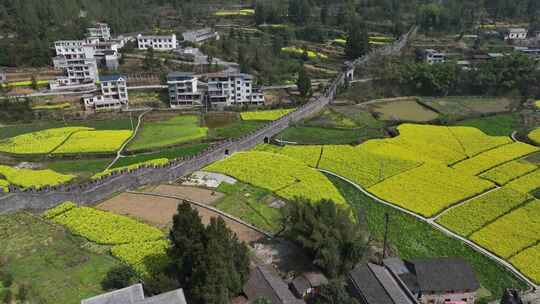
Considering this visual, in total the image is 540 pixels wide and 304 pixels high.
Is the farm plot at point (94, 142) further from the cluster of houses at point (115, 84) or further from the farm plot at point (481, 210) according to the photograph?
the farm plot at point (481, 210)

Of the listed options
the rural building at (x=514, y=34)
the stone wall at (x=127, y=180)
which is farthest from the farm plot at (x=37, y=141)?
the rural building at (x=514, y=34)

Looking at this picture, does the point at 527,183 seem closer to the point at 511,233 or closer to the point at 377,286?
the point at 511,233

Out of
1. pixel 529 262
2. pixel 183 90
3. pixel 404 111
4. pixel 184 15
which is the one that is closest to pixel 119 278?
pixel 529 262

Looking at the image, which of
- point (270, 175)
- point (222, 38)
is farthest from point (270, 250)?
point (222, 38)

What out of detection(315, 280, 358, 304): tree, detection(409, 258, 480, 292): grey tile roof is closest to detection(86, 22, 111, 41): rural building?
detection(315, 280, 358, 304): tree

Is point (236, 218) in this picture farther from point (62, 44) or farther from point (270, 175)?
point (62, 44)
